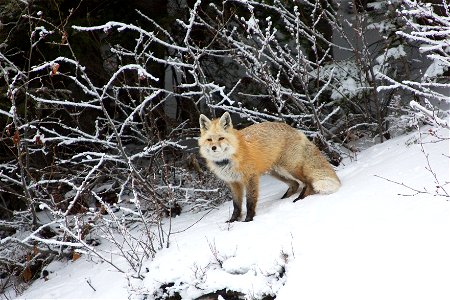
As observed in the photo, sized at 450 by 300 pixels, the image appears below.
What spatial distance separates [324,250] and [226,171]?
1850mm

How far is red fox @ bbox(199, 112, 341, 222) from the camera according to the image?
21.1 ft

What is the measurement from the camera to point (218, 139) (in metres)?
6.36

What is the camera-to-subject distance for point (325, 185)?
659cm

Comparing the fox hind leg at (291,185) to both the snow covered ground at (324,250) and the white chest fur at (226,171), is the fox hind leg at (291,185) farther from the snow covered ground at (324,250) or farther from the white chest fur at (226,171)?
the white chest fur at (226,171)

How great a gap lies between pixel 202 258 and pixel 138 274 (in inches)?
30.8

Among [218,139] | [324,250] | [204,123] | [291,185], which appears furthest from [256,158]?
[324,250]

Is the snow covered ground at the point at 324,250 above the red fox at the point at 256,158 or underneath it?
underneath

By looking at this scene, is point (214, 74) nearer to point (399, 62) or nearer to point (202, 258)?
point (399, 62)

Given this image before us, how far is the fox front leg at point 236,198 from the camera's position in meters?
6.64

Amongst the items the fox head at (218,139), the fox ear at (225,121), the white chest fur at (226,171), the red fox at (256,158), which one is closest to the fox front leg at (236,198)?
the red fox at (256,158)

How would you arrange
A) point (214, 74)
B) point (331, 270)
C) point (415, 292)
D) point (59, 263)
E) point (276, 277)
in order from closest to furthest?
point (415, 292) → point (331, 270) → point (276, 277) → point (59, 263) → point (214, 74)

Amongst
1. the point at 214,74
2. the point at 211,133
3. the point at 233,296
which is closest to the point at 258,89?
the point at 214,74

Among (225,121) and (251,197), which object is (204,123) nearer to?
(225,121)

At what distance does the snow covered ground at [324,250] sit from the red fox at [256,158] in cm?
24
